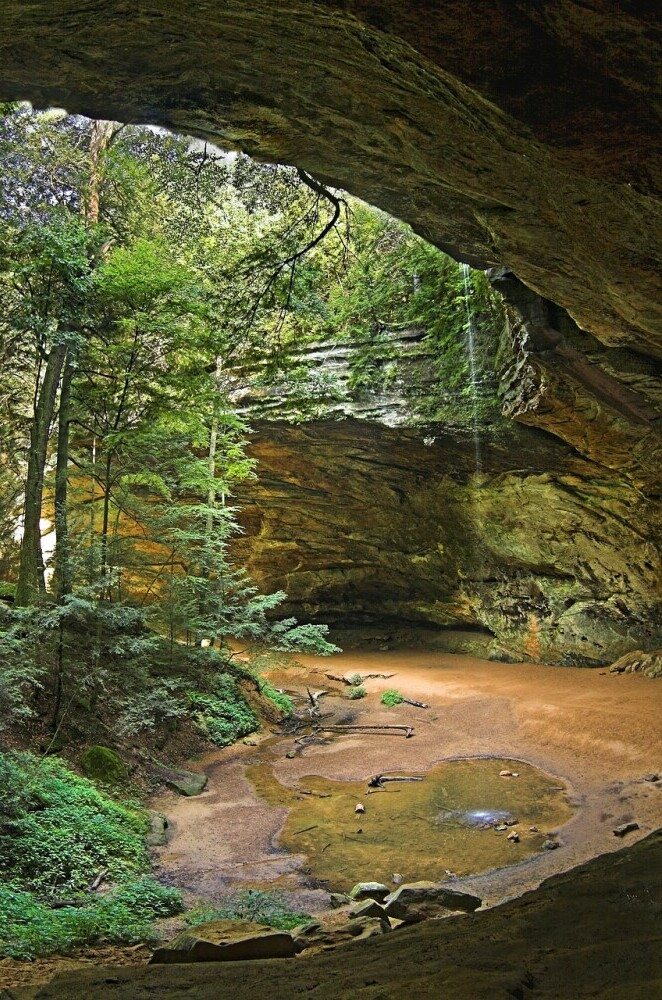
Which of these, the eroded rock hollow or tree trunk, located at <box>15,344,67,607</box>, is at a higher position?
the eroded rock hollow

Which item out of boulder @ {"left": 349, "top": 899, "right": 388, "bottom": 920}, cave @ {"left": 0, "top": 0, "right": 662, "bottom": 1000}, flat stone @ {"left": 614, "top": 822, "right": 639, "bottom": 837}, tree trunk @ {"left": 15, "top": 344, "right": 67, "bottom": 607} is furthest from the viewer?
tree trunk @ {"left": 15, "top": 344, "right": 67, "bottom": 607}

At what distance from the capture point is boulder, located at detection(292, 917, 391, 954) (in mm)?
4043

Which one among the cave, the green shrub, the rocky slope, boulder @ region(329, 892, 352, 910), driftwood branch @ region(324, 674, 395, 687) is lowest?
driftwood branch @ region(324, 674, 395, 687)

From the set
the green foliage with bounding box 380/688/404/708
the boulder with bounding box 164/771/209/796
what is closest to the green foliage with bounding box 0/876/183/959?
the boulder with bounding box 164/771/209/796

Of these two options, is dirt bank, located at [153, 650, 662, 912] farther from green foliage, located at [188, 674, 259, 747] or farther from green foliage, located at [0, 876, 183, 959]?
green foliage, located at [0, 876, 183, 959]

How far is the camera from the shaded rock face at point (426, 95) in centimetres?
316

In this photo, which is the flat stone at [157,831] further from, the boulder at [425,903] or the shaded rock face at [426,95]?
the shaded rock face at [426,95]

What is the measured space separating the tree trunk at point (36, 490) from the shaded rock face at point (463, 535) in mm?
5880

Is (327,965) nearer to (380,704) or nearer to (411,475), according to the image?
(380,704)

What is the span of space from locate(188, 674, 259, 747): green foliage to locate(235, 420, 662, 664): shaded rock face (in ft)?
Result: 20.5

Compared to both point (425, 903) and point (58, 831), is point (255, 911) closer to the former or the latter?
point (425, 903)

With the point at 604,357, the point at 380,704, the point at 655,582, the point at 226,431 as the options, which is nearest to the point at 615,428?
the point at 604,357

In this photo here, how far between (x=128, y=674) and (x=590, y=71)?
29.3ft

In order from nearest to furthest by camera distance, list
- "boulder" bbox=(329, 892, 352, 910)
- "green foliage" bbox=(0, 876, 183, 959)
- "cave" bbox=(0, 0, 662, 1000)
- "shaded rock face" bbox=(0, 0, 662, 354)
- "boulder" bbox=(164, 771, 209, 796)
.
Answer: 1. "cave" bbox=(0, 0, 662, 1000)
2. "shaded rock face" bbox=(0, 0, 662, 354)
3. "green foliage" bbox=(0, 876, 183, 959)
4. "boulder" bbox=(329, 892, 352, 910)
5. "boulder" bbox=(164, 771, 209, 796)
